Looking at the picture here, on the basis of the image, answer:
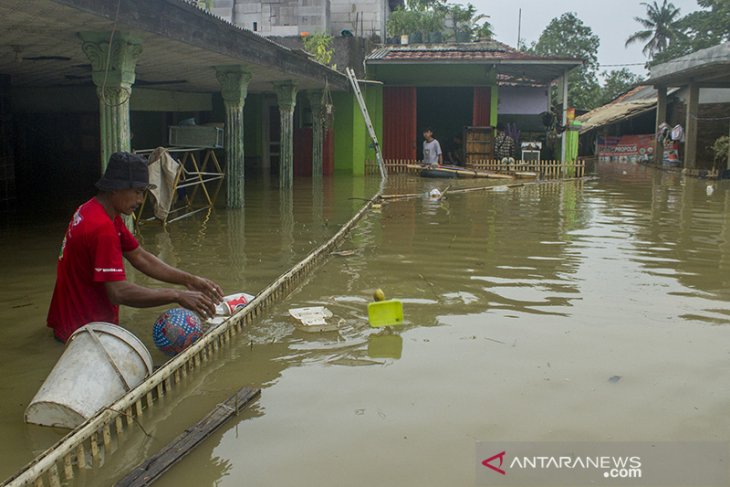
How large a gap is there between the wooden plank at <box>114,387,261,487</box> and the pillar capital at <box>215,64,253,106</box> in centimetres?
908

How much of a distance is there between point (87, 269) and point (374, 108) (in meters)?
19.9

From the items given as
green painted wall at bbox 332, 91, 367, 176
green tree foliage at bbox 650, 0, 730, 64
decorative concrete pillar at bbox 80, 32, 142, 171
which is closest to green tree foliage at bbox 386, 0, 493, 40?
green painted wall at bbox 332, 91, 367, 176

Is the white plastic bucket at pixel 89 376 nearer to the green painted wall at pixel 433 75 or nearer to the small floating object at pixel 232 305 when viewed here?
the small floating object at pixel 232 305

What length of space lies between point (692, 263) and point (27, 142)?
17.4 m

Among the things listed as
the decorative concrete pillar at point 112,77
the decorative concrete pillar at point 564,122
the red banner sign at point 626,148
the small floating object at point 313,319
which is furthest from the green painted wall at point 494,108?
the small floating object at point 313,319

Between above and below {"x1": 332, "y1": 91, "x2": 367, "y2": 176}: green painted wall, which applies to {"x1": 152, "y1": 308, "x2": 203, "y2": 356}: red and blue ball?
below

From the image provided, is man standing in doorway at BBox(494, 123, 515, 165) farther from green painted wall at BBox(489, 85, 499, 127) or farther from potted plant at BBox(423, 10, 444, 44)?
potted plant at BBox(423, 10, 444, 44)

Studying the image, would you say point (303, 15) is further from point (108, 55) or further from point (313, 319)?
point (313, 319)

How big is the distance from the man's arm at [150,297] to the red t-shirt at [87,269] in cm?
7

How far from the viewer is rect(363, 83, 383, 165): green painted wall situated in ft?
78.0

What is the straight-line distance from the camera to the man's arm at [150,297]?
15.0ft

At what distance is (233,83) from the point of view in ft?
41.2

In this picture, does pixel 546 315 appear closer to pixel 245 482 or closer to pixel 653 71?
pixel 245 482

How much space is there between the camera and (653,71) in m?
29.2
